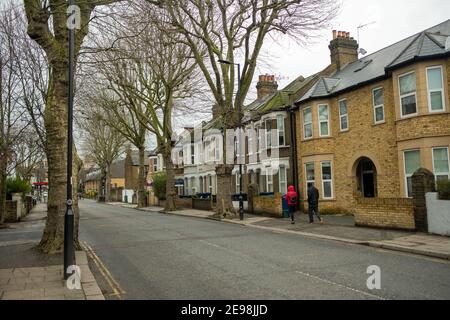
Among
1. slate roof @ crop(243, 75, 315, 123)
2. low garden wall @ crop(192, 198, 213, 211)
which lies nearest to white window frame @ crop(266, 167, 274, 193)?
slate roof @ crop(243, 75, 315, 123)

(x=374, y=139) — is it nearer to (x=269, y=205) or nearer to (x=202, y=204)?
(x=269, y=205)

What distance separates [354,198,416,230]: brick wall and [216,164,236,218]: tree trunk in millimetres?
8018

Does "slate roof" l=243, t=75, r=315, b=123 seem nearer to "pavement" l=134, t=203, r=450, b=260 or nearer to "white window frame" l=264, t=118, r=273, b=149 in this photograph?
"white window frame" l=264, t=118, r=273, b=149

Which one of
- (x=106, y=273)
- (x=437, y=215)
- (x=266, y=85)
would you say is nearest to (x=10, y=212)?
(x=106, y=273)

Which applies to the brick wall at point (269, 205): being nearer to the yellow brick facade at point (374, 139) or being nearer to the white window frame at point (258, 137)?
the yellow brick facade at point (374, 139)

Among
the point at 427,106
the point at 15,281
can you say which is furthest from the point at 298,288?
the point at 427,106

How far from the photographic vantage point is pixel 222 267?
879cm

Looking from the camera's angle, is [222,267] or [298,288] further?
[222,267]

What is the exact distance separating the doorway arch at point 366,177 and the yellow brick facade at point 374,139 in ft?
2.81

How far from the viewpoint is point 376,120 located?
2009 centimetres

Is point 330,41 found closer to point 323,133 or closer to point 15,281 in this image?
point 323,133

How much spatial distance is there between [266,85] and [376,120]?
18711 millimetres

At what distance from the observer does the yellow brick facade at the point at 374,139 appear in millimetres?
16812

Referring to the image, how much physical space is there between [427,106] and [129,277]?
47.6 ft
